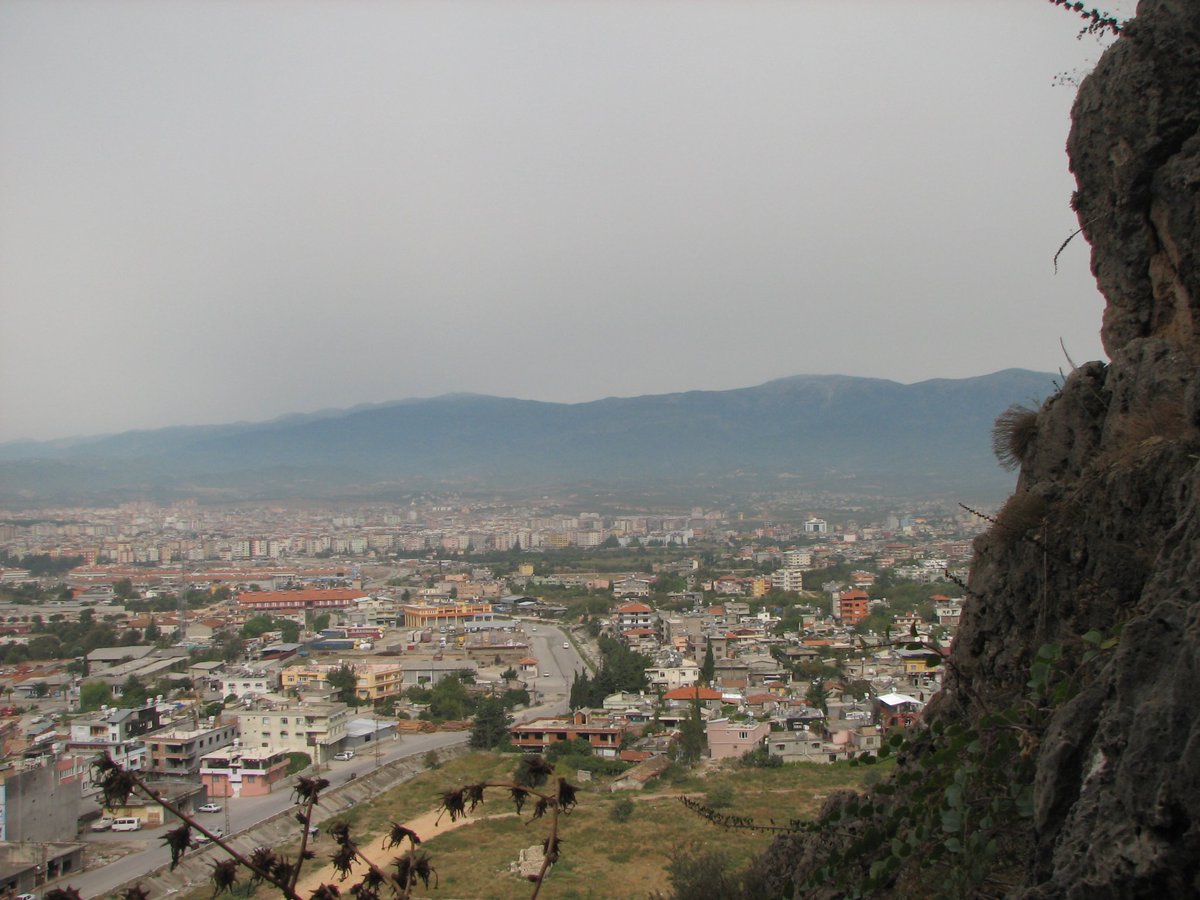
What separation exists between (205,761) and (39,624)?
25.5 meters

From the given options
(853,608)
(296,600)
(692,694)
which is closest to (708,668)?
(692,694)

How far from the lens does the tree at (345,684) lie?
27016 millimetres

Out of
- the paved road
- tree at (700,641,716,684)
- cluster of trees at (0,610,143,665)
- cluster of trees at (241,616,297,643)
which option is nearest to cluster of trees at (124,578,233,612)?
cluster of trees at (0,610,143,665)

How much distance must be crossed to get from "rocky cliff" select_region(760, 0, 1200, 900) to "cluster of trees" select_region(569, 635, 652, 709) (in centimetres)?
2056

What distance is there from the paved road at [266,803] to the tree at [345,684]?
14.0 ft

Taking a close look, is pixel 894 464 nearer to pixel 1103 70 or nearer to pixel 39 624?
pixel 39 624

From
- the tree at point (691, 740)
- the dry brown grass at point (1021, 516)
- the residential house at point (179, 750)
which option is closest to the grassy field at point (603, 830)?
the tree at point (691, 740)

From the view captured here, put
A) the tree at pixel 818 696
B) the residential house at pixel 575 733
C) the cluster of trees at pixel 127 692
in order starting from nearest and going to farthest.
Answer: the residential house at pixel 575 733 → the tree at pixel 818 696 → the cluster of trees at pixel 127 692

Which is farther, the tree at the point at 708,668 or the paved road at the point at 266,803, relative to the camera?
the tree at the point at 708,668

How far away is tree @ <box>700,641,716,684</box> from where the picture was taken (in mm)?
27577

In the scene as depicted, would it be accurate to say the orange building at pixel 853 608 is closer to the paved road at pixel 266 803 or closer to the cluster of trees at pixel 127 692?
the paved road at pixel 266 803

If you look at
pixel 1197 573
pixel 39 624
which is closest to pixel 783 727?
pixel 1197 573

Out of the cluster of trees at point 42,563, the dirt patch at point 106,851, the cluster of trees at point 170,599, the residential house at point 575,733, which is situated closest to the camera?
the dirt patch at point 106,851

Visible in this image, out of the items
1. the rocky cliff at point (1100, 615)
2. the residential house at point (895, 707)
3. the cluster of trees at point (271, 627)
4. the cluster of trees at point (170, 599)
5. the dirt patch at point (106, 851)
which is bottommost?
the cluster of trees at point (170, 599)
